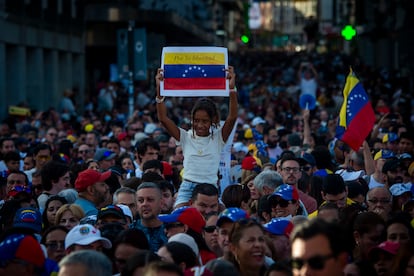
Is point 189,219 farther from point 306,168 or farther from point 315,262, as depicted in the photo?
point 306,168

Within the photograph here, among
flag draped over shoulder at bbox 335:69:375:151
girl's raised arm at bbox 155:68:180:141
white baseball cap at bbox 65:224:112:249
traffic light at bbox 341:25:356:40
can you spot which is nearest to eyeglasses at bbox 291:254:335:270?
white baseball cap at bbox 65:224:112:249

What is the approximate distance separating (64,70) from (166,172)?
100 feet

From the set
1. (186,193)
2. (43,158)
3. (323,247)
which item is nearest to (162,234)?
(186,193)

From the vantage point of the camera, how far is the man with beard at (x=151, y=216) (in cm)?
925

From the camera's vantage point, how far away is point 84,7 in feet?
158

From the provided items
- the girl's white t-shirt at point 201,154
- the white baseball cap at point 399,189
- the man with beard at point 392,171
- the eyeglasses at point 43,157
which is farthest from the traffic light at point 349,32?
the girl's white t-shirt at point 201,154

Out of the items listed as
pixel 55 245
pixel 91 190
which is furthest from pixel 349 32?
pixel 55 245

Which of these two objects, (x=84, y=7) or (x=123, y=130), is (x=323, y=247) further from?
(x=84, y=7)

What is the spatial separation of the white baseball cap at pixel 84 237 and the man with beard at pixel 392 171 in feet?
16.3

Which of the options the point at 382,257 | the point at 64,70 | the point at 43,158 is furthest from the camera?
the point at 64,70

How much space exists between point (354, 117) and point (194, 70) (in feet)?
8.43

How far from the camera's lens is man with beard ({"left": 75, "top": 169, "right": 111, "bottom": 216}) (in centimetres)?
1112

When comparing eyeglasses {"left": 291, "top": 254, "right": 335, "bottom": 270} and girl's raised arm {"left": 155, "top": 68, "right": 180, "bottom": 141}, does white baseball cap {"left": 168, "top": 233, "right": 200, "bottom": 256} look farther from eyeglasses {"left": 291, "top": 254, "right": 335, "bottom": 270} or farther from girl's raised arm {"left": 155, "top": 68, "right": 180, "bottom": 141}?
girl's raised arm {"left": 155, "top": 68, "right": 180, "bottom": 141}

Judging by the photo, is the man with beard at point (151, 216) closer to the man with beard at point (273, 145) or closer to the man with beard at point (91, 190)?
the man with beard at point (91, 190)
